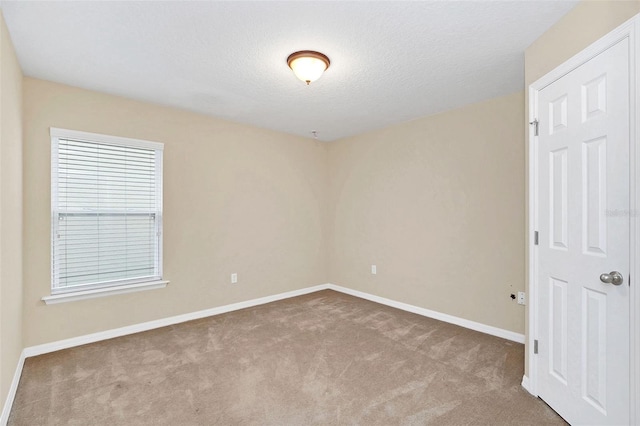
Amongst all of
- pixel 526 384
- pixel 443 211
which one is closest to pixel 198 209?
pixel 443 211

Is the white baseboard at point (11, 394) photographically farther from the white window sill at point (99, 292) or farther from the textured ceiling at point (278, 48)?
the textured ceiling at point (278, 48)

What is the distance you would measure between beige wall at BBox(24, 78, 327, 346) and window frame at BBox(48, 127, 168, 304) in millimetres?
49

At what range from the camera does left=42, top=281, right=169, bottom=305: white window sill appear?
9.46ft

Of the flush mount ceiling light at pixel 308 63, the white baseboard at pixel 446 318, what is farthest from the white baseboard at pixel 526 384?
the flush mount ceiling light at pixel 308 63

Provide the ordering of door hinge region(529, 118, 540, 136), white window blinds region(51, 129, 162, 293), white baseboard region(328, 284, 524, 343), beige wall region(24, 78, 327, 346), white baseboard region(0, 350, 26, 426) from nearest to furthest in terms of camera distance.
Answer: white baseboard region(0, 350, 26, 426) < door hinge region(529, 118, 540, 136) < beige wall region(24, 78, 327, 346) < white window blinds region(51, 129, 162, 293) < white baseboard region(328, 284, 524, 343)

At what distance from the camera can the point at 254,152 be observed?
4359mm

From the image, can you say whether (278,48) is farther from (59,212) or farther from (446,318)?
(446,318)

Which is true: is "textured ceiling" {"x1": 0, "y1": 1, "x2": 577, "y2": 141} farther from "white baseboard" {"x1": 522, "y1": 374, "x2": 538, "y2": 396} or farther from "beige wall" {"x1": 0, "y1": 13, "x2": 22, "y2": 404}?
"white baseboard" {"x1": 522, "y1": 374, "x2": 538, "y2": 396}

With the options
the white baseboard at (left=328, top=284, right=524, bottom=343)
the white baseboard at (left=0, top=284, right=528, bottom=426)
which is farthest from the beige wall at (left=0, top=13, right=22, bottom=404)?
the white baseboard at (left=328, top=284, right=524, bottom=343)

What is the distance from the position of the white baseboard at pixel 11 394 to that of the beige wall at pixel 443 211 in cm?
380

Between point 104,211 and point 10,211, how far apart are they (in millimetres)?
1069

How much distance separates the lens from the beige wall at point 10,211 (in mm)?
1892

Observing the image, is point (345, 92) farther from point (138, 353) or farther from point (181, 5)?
point (138, 353)

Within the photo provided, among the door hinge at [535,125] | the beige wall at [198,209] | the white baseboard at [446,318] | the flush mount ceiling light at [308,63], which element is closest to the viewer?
the door hinge at [535,125]
